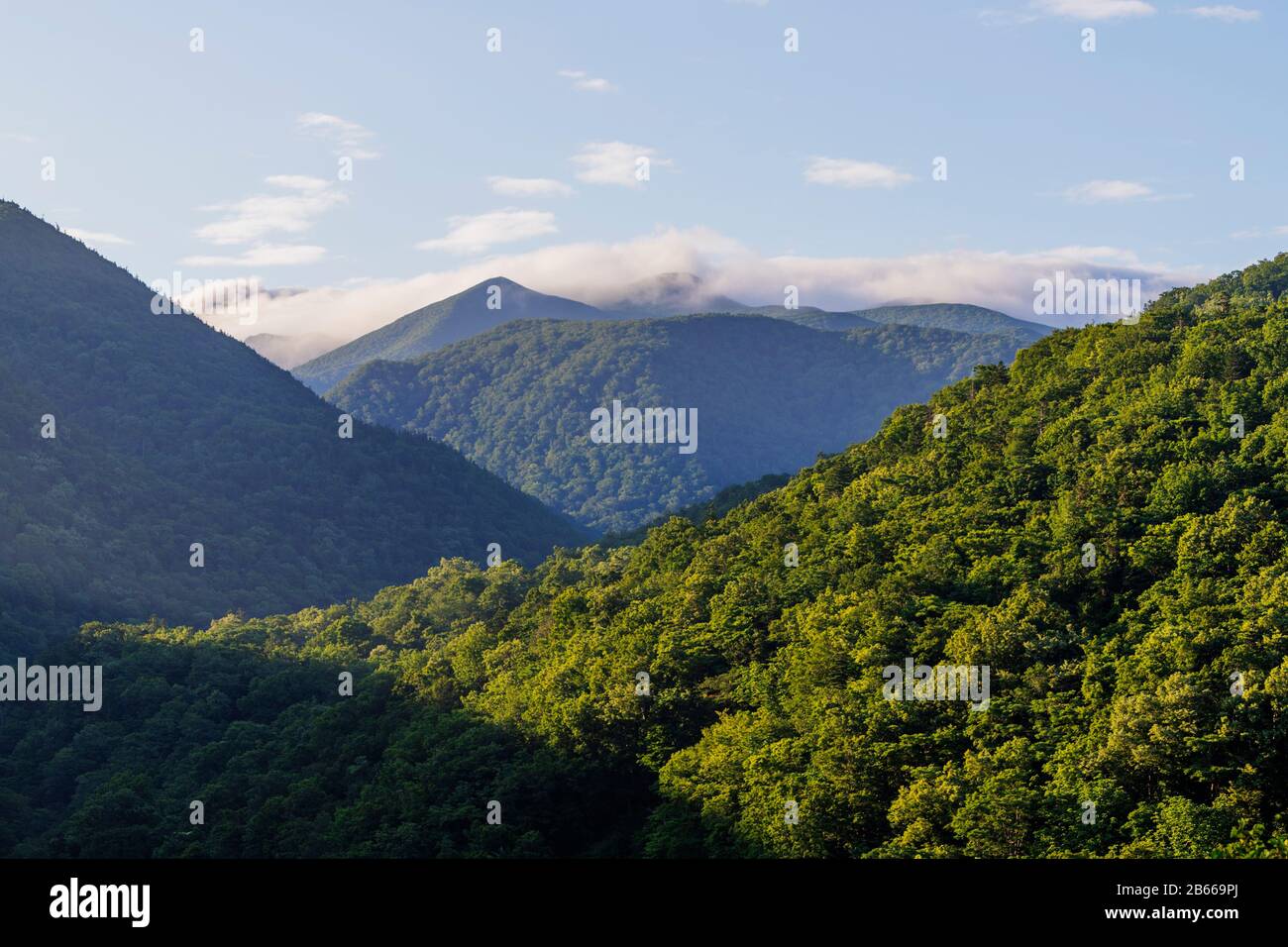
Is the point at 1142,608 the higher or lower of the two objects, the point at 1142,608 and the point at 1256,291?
the lower

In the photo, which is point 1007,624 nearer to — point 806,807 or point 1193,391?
point 806,807
